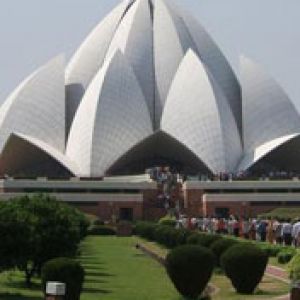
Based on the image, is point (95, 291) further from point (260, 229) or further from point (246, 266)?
point (260, 229)

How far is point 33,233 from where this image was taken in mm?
15523

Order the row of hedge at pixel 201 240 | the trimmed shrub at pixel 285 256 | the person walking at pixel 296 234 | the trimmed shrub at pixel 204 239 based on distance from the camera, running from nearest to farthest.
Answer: the row of hedge at pixel 201 240 → the trimmed shrub at pixel 285 256 → the trimmed shrub at pixel 204 239 → the person walking at pixel 296 234

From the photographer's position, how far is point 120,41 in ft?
200

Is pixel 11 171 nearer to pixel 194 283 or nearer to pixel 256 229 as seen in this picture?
pixel 256 229

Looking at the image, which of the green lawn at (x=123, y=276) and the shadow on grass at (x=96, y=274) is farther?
the shadow on grass at (x=96, y=274)

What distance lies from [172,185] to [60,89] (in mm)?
12368

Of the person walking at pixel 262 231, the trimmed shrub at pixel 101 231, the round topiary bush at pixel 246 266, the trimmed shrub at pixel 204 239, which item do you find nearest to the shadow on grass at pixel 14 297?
the round topiary bush at pixel 246 266

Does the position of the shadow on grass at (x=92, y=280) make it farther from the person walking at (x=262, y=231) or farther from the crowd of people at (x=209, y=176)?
the crowd of people at (x=209, y=176)

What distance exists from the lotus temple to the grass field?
75.5 ft

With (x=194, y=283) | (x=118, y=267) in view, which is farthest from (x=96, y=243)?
(x=194, y=283)

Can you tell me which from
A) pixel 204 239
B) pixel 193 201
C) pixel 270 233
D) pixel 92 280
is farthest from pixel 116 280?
pixel 193 201

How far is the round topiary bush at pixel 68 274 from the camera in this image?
13060mm

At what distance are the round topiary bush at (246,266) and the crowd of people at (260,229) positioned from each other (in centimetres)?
787

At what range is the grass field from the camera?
14562 millimetres
